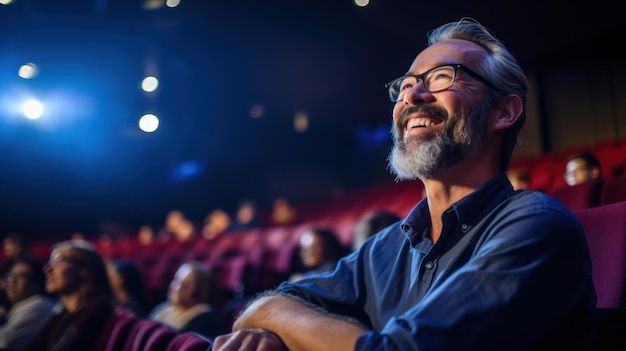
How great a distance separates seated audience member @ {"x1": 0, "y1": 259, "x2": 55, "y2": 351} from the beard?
41.8 inches

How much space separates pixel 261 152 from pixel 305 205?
0.56m

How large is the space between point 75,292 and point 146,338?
1.87ft

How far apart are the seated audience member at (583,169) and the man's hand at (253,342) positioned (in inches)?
44.4

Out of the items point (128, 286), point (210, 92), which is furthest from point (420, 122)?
point (210, 92)

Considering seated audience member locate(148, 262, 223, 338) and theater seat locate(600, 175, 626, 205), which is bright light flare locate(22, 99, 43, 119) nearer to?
seated audience member locate(148, 262, 223, 338)

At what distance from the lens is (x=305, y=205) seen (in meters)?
4.68

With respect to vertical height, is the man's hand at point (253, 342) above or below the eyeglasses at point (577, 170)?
below

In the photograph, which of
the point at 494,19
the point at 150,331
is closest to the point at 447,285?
the point at 150,331

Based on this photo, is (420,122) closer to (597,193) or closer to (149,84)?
(597,193)

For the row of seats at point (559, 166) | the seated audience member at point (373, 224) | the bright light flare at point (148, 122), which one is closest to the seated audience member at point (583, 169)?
the row of seats at point (559, 166)

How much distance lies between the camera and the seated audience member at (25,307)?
128 centimetres

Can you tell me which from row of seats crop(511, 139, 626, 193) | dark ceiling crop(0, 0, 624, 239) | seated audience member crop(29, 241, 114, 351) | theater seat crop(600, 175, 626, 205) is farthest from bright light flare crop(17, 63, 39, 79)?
theater seat crop(600, 175, 626, 205)

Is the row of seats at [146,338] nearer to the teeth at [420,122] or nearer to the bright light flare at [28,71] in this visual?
the teeth at [420,122]

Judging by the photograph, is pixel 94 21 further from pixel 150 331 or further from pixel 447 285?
pixel 447 285
